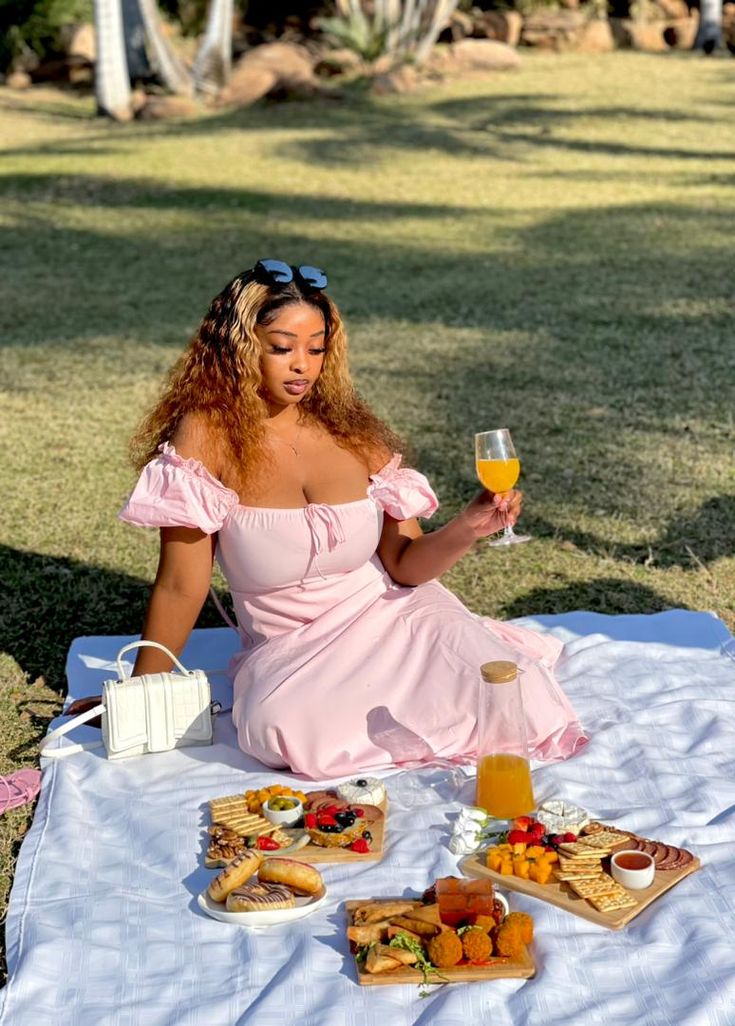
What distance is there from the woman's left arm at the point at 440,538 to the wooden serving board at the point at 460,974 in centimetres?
138

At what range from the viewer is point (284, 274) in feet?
14.0

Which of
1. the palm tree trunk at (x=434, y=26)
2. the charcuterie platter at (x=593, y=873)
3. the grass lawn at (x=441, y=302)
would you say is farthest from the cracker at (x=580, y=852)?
the palm tree trunk at (x=434, y=26)

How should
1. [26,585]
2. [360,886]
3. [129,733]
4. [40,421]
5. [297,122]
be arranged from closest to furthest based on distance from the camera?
[360,886] < [129,733] < [26,585] < [40,421] < [297,122]

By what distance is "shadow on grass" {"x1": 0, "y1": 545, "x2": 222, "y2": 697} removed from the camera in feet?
18.1

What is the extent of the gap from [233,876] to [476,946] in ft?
2.30

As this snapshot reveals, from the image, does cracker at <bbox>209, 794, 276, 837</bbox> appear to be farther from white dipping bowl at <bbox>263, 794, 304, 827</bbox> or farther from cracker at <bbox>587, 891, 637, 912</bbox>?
cracker at <bbox>587, 891, 637, 912</bbox>

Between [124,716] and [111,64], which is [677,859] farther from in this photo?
[111,64]

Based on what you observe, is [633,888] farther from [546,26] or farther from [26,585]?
[546,26]

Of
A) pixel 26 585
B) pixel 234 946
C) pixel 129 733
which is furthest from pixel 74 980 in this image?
pixel 26 585

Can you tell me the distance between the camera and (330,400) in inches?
182

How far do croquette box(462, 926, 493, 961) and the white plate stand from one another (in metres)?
0.46

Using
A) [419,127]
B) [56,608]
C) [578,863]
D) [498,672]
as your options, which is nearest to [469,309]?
[56,608]

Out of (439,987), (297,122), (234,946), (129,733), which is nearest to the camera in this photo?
(439,987)

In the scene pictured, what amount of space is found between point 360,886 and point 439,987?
51 cm
